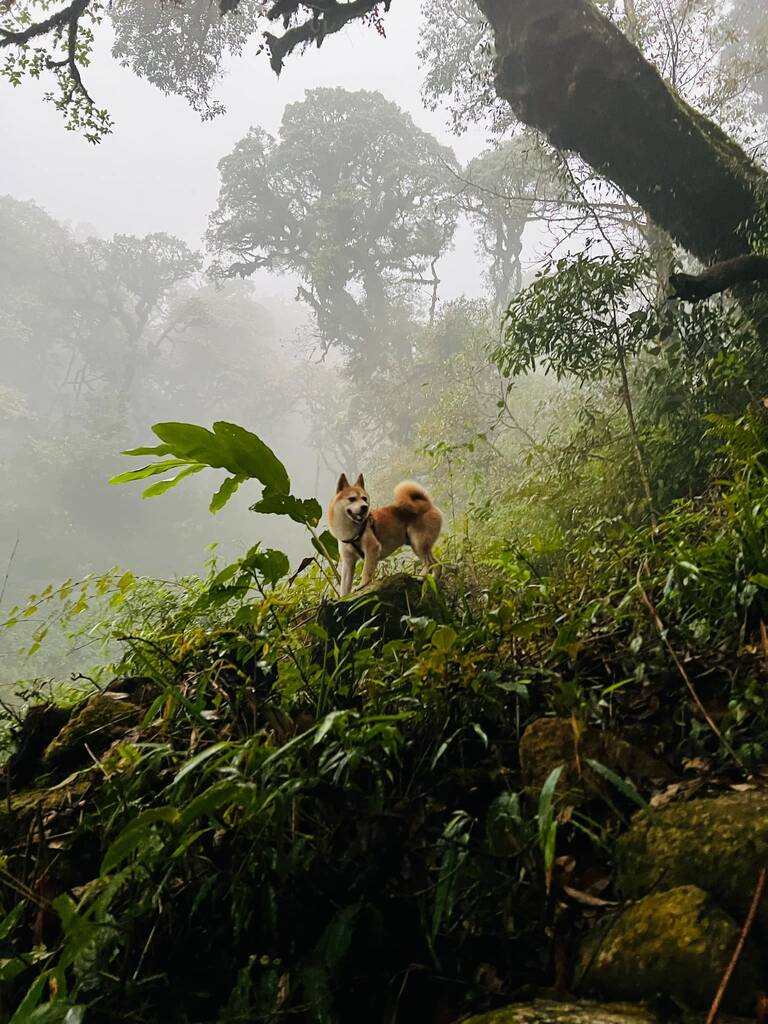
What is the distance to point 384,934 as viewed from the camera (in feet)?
4.15

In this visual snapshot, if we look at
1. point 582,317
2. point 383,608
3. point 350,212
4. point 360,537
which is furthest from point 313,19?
point 350,212

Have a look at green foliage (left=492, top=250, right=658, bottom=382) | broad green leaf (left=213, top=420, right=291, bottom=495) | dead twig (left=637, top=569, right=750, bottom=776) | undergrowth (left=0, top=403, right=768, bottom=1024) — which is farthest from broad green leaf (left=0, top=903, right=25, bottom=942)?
green foliage (left=492, top=250, right=658, bottom=382)

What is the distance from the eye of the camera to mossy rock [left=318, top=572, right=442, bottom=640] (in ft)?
8.38

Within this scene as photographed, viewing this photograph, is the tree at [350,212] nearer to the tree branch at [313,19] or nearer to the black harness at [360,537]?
the tree branch at [313,19]

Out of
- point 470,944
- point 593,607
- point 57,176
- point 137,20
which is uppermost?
point 57,176

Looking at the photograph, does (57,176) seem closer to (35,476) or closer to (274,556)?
(35,476)

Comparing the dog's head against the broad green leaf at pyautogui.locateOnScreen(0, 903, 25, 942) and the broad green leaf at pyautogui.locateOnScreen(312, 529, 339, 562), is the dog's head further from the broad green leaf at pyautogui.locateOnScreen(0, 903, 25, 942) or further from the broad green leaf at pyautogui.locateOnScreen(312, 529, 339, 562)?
the broad green leaf at pyautogui.locateOnScreen(0, 903, 25, 942)

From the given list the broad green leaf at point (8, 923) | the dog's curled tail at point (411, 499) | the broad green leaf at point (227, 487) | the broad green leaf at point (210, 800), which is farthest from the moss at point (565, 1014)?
the dog's curled tail at point (411, 499)

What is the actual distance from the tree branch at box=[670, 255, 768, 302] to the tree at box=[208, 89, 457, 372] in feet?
68.7

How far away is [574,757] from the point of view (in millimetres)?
1485

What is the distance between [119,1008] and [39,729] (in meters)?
1.41

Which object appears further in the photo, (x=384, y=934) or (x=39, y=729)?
(x=39, y=729)

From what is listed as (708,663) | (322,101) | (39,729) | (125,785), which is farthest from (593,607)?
(322,101)

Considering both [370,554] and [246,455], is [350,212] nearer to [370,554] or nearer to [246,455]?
[370,554]
